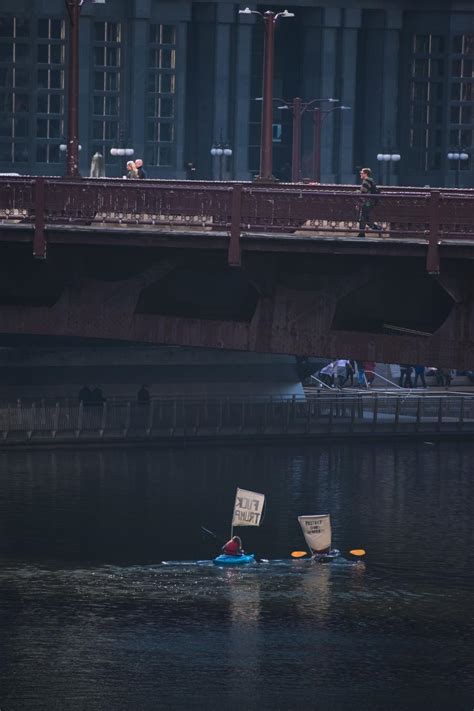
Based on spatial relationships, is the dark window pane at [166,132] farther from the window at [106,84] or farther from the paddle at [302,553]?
the paddle at [302,553]

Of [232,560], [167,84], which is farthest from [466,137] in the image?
[232,560]

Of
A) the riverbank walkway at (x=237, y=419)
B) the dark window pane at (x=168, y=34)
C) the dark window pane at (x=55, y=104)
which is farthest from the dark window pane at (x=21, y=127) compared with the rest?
the riverbank walkway at (x=237, y=419)

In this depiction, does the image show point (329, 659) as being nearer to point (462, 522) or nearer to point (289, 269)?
point (289, 269)

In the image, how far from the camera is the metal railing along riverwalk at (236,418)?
2997 inches

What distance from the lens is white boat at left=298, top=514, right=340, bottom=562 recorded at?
55.0 meters

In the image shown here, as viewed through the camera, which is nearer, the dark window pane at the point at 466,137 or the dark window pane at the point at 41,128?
the dark window pane at the point at 41,128

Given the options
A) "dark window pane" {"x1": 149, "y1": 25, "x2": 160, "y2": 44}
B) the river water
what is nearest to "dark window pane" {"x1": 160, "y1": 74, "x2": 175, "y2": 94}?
"dark window pane" {"x1": 149, "y1": 25, "x2": 160, "y2": 44}

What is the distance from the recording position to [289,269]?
45.4m

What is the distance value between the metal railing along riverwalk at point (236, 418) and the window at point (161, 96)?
224ft

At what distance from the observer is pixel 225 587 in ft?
171

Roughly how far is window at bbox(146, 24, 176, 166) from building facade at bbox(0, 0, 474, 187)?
0.27ft

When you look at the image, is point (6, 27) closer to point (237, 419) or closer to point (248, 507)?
point (237, 419)

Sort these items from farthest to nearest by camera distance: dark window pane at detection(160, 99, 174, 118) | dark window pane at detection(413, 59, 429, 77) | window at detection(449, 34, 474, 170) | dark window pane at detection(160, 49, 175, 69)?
1. dark window pane at detection(413, 59, 429, 77)
2. window at detection(449, 34, 474, 170)
3. dark window pane at detection(160, 99, 174, 118)
4. dark window pane at detection(160, 49, 175, 69)

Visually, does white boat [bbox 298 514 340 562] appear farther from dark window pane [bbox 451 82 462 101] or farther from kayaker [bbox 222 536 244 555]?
dark window pane [bbox 451 82 462 101]
